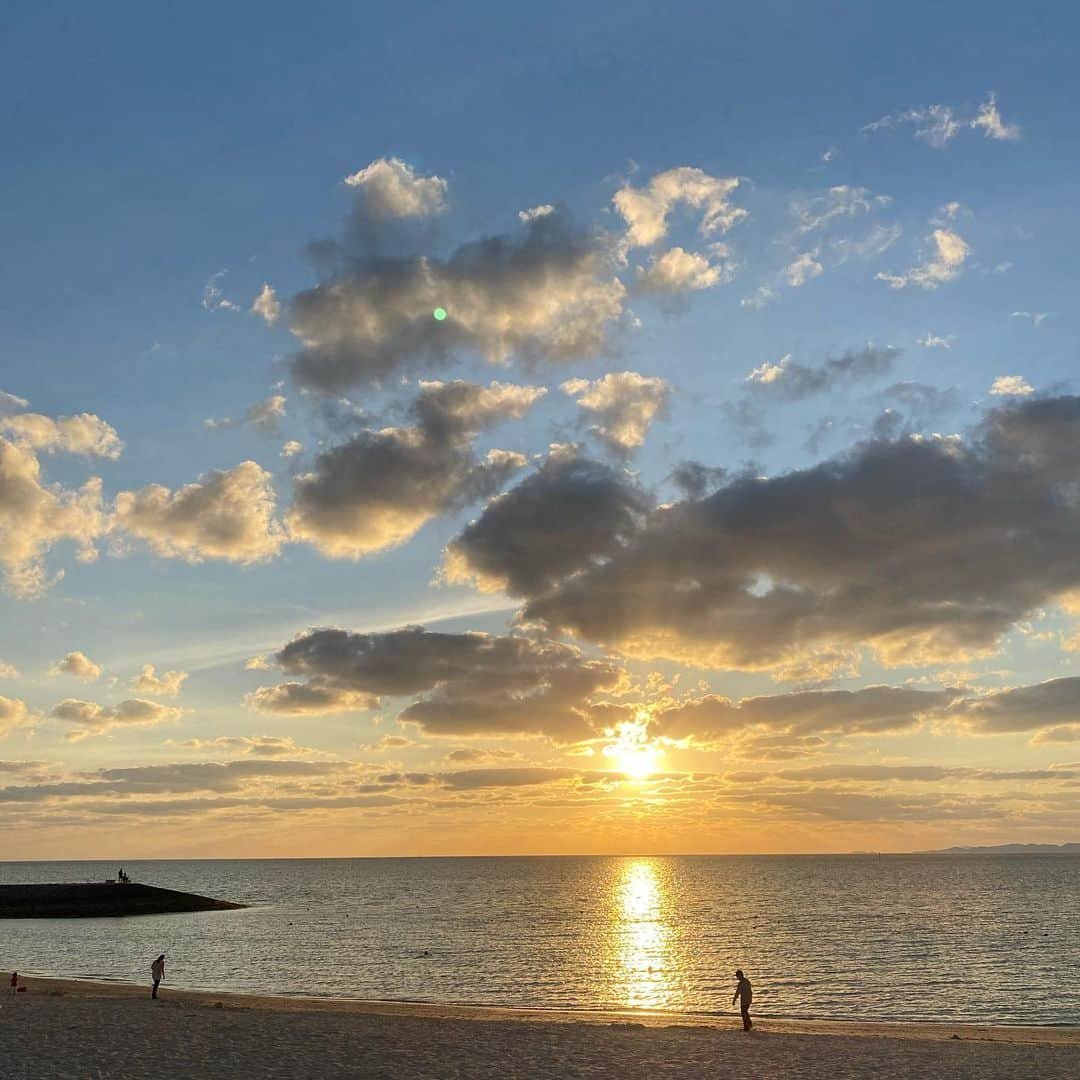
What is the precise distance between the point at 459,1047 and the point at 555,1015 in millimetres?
21109

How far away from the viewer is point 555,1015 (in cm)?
5469

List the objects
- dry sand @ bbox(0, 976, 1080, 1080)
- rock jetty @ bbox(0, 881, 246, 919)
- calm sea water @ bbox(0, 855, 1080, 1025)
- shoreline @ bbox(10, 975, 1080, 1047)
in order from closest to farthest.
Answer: dry sand @ bbox(0, 976, 1080, 1080) → shoreline @ bbox(10, 975, 1080, 1047) → calm sea water @ bbox(0, 855, 1080, 1025) → rock jetty @ bbox(0, 881, 246, 919)

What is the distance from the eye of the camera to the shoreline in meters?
46.8

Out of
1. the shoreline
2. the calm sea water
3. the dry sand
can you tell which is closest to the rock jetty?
the calm sea water

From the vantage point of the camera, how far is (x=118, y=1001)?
4997cm

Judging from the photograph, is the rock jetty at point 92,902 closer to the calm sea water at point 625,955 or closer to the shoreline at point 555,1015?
the calm sea water at point 625,955

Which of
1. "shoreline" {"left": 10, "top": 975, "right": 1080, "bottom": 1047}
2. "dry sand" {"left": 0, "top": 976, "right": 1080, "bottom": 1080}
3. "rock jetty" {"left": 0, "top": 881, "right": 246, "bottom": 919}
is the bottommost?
"rock jetty" {"left": 0, "top": 881, "right": 246, "bottom": 919}

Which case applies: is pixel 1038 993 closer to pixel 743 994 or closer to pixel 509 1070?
pixel 743 994

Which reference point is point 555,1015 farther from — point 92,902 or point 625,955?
point 92,902

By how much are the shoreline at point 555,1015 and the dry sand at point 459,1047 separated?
419mm

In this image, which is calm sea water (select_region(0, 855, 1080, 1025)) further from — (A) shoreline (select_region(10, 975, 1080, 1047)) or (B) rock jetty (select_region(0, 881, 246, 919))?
(B) rock jetty (select_region(0, 881, 246, 919))

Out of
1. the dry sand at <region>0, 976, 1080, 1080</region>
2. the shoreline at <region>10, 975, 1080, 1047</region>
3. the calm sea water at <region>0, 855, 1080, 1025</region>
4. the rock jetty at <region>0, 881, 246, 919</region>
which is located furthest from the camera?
the rock jetty at <region>0, 881, 246, 919</region>

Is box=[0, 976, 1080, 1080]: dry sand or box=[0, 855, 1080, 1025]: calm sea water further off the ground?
box=[0, 976, 1080, 1080]: dry sand

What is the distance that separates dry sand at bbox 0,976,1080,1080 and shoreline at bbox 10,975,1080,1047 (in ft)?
1.38
